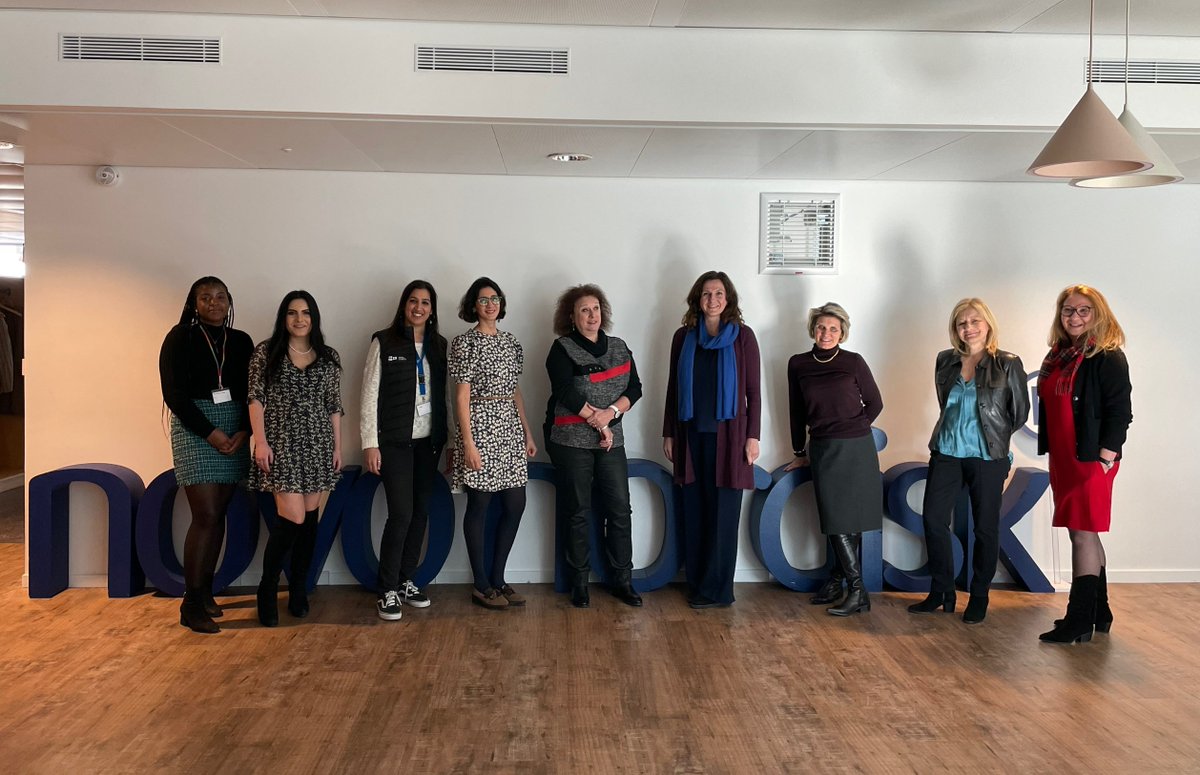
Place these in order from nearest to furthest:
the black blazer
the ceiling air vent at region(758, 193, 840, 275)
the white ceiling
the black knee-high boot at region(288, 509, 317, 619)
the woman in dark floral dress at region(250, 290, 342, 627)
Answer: the white ceiling → the black blazer → the woman in dark floral dress at region(250, 290, 342, 627) → the black knee-high boot at region(288, 509, 317, 619) → the ceiling air vent at region(758, 193, 840, 275)

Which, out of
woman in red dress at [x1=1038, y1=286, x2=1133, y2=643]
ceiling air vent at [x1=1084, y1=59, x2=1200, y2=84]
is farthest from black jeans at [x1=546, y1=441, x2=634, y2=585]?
ceiling air vent at [x1=1084, y1=59, x2=1200, y2=84]

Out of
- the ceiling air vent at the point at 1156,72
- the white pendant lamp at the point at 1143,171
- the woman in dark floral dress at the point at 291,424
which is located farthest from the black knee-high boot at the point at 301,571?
the ceiling air vent at the point at 1156,72

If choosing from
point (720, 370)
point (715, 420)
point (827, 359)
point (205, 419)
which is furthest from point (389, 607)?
point (827, 359)

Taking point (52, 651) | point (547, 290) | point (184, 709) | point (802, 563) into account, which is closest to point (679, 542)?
point (802, 563)

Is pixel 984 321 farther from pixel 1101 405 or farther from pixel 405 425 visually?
pixel 405 425

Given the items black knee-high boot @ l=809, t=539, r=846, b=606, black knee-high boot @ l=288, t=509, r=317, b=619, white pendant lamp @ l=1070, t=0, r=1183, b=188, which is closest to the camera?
white pendant lamp @ l=1070, t=0, r=1183, b=188

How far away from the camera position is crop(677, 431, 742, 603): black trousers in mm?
4734

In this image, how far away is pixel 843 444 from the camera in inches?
184

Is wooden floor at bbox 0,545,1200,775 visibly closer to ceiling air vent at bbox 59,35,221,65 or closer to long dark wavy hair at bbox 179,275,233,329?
long dark wavy hair at bbox 179,275,233,329

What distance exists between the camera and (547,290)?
5.13 metres

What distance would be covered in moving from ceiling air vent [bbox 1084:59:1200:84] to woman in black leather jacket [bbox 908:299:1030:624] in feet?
3.80

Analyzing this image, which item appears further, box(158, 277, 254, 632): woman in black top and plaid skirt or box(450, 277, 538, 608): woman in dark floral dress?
box(450, 277, 538, 608): woman in dark floral dress

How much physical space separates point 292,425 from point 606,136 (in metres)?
1.97

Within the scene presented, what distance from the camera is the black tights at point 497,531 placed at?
15.2ft
